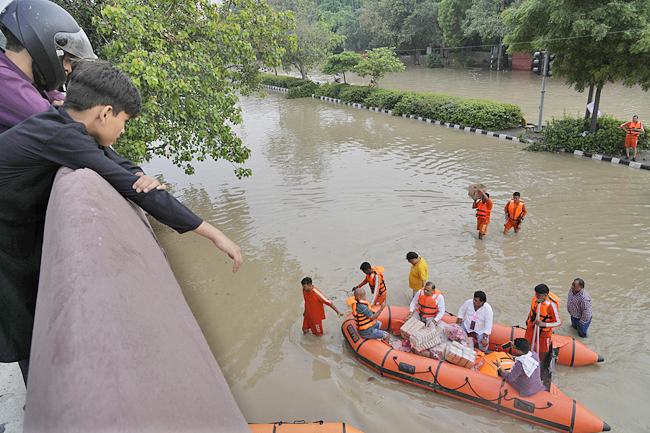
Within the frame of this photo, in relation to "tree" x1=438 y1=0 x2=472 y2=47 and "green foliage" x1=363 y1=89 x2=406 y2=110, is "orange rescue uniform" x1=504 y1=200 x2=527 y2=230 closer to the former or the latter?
"green foliage" x1=363 y1=89 x2=406 y2=110

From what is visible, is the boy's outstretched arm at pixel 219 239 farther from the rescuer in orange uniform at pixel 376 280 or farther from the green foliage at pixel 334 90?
the green foliage at pixel 334 90

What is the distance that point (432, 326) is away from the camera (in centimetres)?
588

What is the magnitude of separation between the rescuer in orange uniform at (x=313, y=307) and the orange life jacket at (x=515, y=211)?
487 cm

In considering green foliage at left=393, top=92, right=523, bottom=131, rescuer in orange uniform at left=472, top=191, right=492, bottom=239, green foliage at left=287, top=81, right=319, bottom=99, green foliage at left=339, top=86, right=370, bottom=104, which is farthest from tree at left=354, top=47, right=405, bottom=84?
rescuer in orange uniform at left=472, top=191, right=492, bottom=239

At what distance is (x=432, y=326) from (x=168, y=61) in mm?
6453

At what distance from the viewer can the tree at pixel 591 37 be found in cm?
1155

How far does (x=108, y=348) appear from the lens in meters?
0.43

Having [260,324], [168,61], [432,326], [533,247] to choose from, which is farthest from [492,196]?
[168,61]

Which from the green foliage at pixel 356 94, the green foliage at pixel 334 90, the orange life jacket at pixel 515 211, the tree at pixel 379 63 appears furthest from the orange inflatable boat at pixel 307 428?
the green foliage at pixel 334 90

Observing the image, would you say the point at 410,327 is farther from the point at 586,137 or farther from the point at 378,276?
the point at 586,137

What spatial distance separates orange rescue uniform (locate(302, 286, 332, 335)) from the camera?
238 inches

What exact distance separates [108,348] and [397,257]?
8.29 metres

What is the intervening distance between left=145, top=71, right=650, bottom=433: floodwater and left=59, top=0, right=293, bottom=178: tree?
2.65 meters

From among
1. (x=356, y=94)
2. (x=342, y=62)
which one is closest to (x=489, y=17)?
(x=342, y=62)
